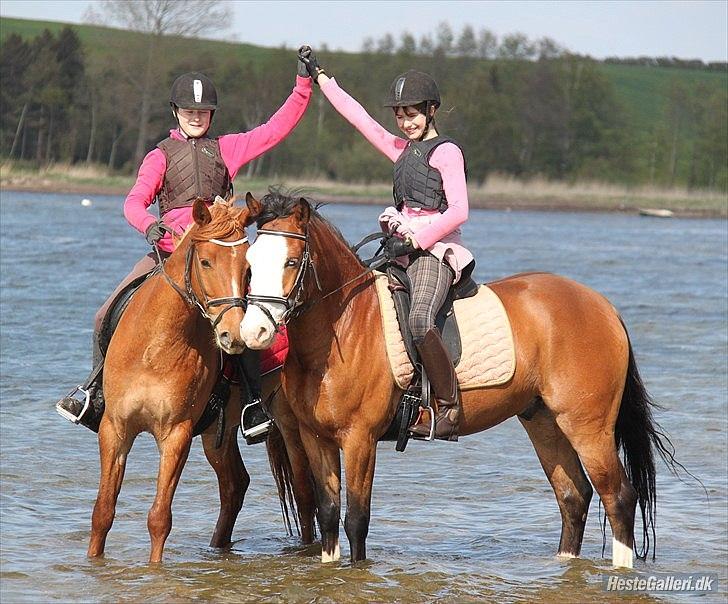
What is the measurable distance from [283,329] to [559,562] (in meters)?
2.16

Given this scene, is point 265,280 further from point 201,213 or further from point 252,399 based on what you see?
point 252,399

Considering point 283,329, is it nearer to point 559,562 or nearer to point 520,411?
point 520,411

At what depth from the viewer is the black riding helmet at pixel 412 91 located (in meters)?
6.25

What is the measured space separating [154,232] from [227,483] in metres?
1.84

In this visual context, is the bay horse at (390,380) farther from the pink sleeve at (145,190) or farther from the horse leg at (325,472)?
the pink sleeve at (145,190)

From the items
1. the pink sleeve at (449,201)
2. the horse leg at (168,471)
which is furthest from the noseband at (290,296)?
the horse leg at (168,471)

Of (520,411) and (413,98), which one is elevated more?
(413,98)

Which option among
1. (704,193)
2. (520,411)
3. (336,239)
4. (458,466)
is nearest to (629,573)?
(520,411)

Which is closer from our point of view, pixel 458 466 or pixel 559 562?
pixel 559 562

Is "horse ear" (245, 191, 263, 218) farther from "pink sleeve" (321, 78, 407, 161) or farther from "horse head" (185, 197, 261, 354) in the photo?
"pink sleeve" (321, 78, 407, 161)

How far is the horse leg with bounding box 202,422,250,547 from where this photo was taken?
23.2 feet

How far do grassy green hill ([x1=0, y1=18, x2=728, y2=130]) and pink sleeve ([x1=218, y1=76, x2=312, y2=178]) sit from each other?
6272 cm

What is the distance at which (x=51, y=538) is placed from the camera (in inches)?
277

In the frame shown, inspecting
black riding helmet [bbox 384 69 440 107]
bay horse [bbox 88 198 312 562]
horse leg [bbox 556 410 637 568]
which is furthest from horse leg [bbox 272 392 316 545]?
black riding helmet [bbox 384 69 440 107]
